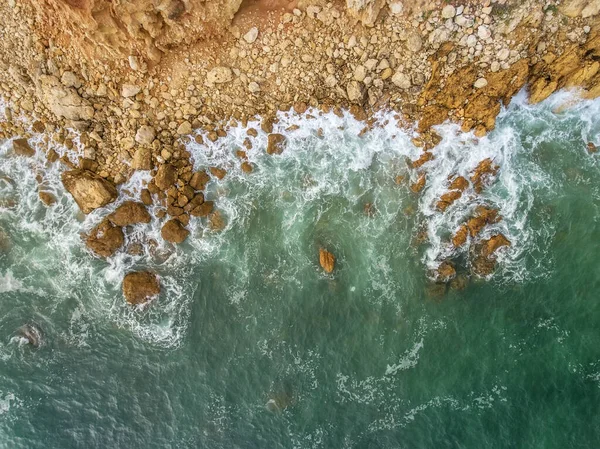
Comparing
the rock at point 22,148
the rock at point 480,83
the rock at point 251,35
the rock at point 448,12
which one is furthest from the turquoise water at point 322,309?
the rock at point 448,12

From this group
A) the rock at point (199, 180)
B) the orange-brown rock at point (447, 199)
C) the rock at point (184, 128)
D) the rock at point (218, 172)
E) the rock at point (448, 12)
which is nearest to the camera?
the rock at point (448, 12)

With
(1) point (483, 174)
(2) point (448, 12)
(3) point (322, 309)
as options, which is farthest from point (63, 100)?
(1) point (483, 174)

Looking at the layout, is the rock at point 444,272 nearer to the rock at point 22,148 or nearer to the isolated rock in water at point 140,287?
the isolated rock in water at point 140,287

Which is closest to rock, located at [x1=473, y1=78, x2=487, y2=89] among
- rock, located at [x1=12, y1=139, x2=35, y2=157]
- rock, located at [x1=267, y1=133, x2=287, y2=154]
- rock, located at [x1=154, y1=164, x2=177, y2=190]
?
rock, located at [x1=267, y1=133, x2=287, y2=154]

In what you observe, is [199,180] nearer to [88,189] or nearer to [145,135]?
[145,135]

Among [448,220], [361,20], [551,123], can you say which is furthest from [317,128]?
[551,123]

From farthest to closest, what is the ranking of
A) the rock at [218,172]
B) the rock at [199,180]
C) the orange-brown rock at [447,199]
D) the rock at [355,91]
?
the rock at [218,172]
the rock at [199,180]
the orange-brown rock at [447,199]
the rock at [355,91]

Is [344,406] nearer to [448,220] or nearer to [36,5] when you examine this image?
[448,220]
